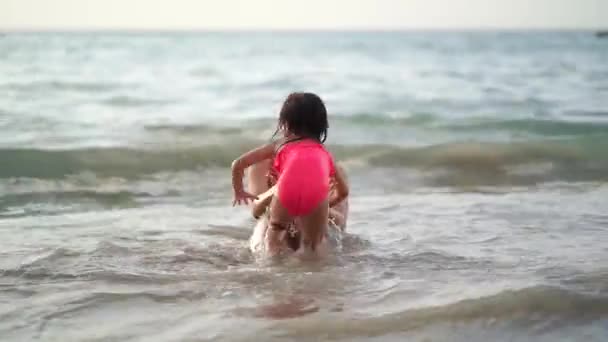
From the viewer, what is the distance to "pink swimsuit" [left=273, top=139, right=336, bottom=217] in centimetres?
459

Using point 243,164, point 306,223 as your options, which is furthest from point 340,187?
point 243,164

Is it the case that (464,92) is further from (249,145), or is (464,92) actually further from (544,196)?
(544,196)

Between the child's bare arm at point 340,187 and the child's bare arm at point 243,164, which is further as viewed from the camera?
the child's bare arm at point 340,187

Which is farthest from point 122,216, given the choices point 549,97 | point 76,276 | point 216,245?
point 549,97

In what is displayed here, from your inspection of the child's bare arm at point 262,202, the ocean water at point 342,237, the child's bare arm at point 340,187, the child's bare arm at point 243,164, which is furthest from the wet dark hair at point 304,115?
the ocean water at point 342,237

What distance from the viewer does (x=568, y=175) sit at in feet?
27.8

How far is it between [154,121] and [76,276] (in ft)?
26.2

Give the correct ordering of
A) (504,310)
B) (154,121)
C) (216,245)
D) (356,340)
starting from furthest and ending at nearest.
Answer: (154,121)
(216,245)
(504,310)
(356,340)

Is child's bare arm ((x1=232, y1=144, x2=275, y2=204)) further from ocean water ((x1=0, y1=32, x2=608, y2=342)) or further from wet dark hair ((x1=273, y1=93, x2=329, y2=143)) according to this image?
ocean water ((x1=0, y1=32, x2=608, y2=342))

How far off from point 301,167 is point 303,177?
0.05 m

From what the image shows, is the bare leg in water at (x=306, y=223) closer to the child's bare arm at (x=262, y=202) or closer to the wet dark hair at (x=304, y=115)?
the child's bare arm at (x=262, y=202)

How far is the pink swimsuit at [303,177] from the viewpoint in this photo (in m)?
4.59

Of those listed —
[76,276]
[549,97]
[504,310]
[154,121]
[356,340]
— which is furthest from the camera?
[549,97]

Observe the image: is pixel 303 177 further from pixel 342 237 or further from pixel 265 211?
pixel 342 237
